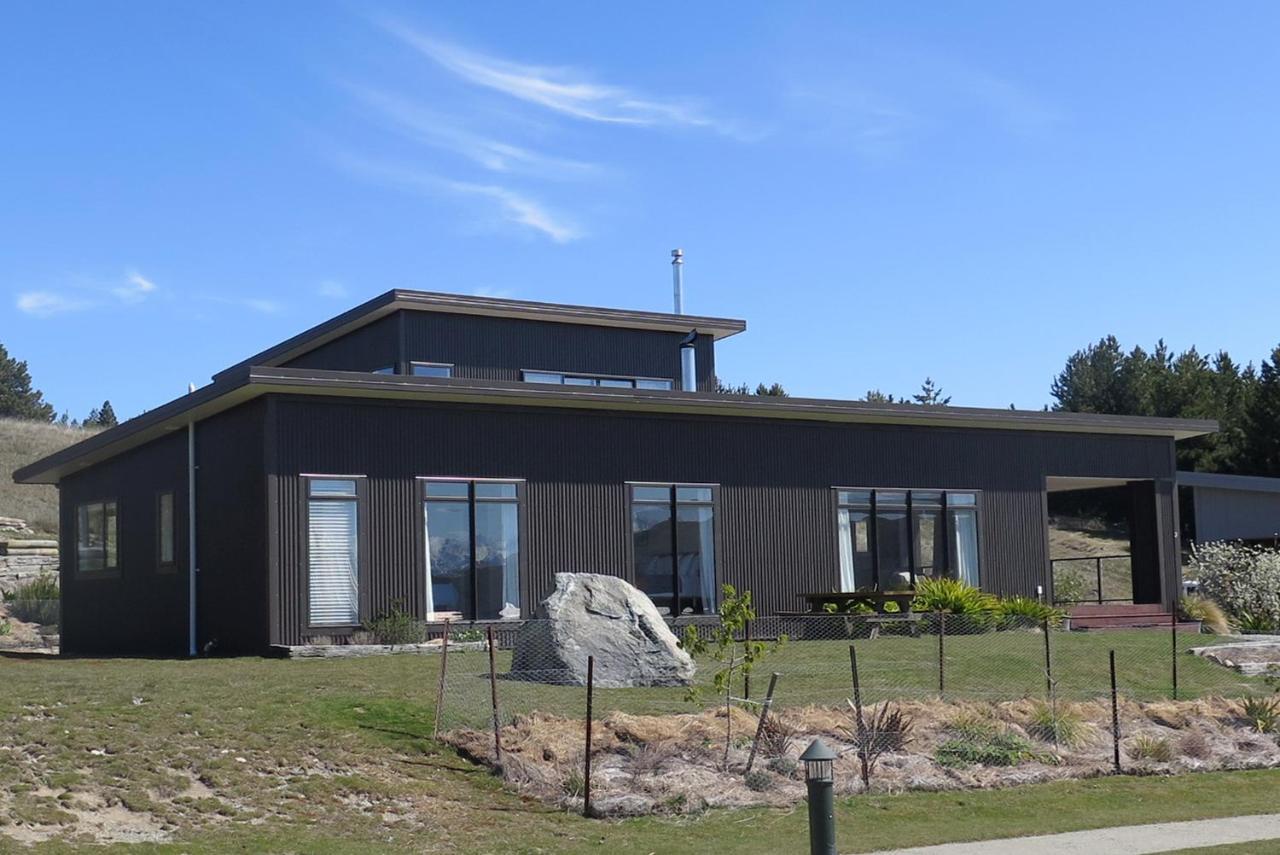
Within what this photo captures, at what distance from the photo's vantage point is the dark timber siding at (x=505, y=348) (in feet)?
91.2

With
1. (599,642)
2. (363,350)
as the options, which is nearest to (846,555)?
(363,350)

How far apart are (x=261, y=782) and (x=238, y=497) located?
10250 mm

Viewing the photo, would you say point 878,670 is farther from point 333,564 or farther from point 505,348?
point 505,348

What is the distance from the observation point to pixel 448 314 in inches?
1100

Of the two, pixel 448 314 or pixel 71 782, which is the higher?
pixel 448 314

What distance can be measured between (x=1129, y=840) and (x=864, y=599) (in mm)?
13259

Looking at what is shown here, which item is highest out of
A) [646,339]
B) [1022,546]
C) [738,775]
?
[646,339]

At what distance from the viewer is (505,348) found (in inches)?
1125

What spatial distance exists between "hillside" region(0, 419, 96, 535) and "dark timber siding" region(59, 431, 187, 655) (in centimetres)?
1488

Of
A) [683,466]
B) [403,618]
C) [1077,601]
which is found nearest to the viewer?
[403,618]

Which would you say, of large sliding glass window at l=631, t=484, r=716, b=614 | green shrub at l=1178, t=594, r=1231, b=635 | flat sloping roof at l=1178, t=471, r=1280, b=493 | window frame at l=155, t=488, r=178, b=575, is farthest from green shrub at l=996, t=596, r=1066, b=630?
flat sloping roof at l=1178, t=471, r=1280, b=493

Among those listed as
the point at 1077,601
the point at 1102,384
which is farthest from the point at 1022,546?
the point at 1102,384

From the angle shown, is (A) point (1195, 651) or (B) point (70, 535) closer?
(A) point (1195, 651)

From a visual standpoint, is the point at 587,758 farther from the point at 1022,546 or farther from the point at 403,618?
the point at 1022,546
